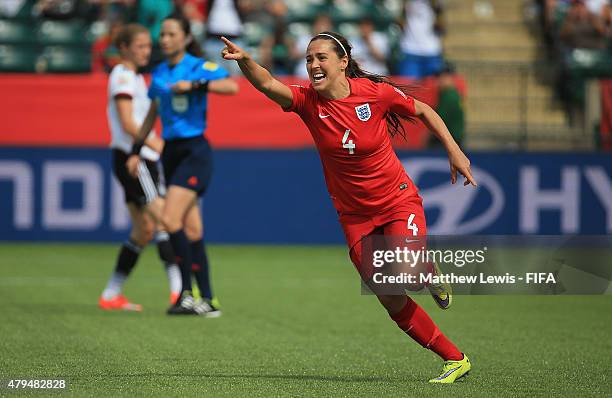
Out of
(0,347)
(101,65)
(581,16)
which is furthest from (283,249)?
(0,347)

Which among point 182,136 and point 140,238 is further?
point 140,238

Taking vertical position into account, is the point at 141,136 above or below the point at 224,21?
below

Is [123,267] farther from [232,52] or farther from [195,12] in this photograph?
[195,12]

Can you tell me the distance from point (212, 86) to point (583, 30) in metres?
10.8

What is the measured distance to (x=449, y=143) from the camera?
6.73 meters

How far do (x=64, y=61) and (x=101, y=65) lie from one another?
60cm

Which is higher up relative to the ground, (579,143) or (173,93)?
(173,93)

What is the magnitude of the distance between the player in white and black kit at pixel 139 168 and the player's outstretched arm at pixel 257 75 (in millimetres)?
3962

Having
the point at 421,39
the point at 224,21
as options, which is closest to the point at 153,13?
the point at 224,21

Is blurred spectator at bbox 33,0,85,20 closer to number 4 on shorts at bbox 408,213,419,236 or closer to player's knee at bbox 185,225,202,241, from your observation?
player's knee at bbox 185,225,202,241

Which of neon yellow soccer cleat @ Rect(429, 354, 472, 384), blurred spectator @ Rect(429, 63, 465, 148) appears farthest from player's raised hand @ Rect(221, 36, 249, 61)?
blurred spectator @ Rect(429, 63, 465, 148)

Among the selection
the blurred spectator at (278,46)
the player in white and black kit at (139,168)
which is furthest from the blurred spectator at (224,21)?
the player in white and black kit at (139,168)

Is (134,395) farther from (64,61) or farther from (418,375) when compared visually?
(64,61)

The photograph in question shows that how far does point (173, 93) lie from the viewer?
9836 millimetres
